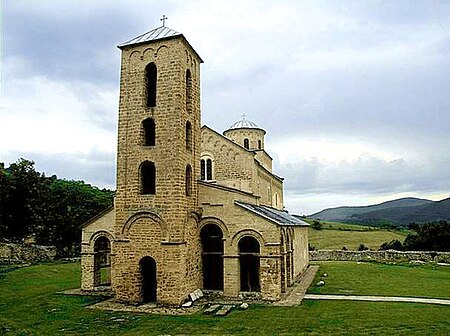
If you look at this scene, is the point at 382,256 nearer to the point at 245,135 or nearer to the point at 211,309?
the point at 245,135

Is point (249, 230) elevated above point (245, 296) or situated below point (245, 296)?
above

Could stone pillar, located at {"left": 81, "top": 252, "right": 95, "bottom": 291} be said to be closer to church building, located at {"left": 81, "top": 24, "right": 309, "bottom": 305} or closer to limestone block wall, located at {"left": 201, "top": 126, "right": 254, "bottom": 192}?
church building, located at {"left": 81, "top": 24, "right": 309, "bottom": 305}

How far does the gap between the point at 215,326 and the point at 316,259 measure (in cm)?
2740

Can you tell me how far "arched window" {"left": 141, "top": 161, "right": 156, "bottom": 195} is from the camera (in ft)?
62.2

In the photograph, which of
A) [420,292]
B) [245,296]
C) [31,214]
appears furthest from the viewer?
[31,214]

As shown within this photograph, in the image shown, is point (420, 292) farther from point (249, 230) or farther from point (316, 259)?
point (316, 259)

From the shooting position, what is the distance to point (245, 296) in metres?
18.6

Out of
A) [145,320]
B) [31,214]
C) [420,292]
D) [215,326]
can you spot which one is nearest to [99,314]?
[145,320]

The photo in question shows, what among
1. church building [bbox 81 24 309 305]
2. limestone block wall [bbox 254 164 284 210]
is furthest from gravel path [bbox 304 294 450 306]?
limestone block wall [bbox 254 164 284 210]

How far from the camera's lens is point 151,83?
19.8 m

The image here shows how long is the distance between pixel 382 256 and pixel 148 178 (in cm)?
2653

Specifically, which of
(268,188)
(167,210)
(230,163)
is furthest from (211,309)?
(268,188)

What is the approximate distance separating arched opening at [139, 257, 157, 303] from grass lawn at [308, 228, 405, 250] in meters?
32.2

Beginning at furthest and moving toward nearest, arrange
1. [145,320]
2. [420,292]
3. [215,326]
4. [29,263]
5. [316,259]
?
1. [316,259]
2. [29,263]
3. [420,292]
4. [145,320]
5. [215,326]
